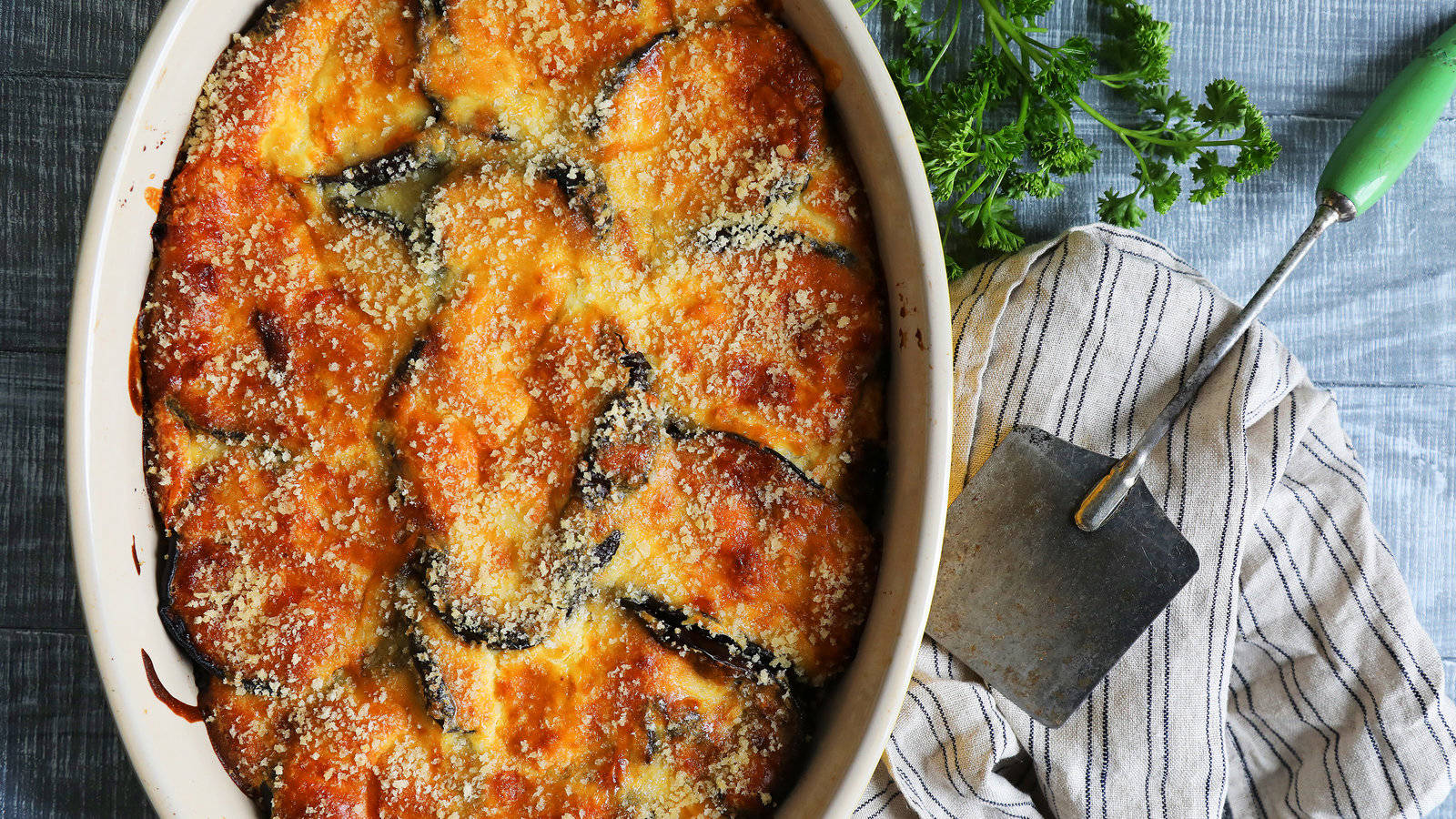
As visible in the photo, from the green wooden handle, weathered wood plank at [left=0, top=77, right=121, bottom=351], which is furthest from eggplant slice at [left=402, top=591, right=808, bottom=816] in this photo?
the green wooden handle

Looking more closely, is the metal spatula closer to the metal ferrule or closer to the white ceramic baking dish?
the metal ferrule

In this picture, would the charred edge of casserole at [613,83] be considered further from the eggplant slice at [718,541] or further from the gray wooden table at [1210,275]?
the gray wooden table at [1210,275]

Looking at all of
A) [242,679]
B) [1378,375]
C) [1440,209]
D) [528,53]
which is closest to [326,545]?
[242,679]

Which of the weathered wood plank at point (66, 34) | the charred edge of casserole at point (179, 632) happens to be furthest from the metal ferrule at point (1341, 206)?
the weathered wood plank at point (66, 34)

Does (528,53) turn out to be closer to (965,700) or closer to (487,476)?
(487,476)

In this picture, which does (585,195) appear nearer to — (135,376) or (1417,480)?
(135,376)
